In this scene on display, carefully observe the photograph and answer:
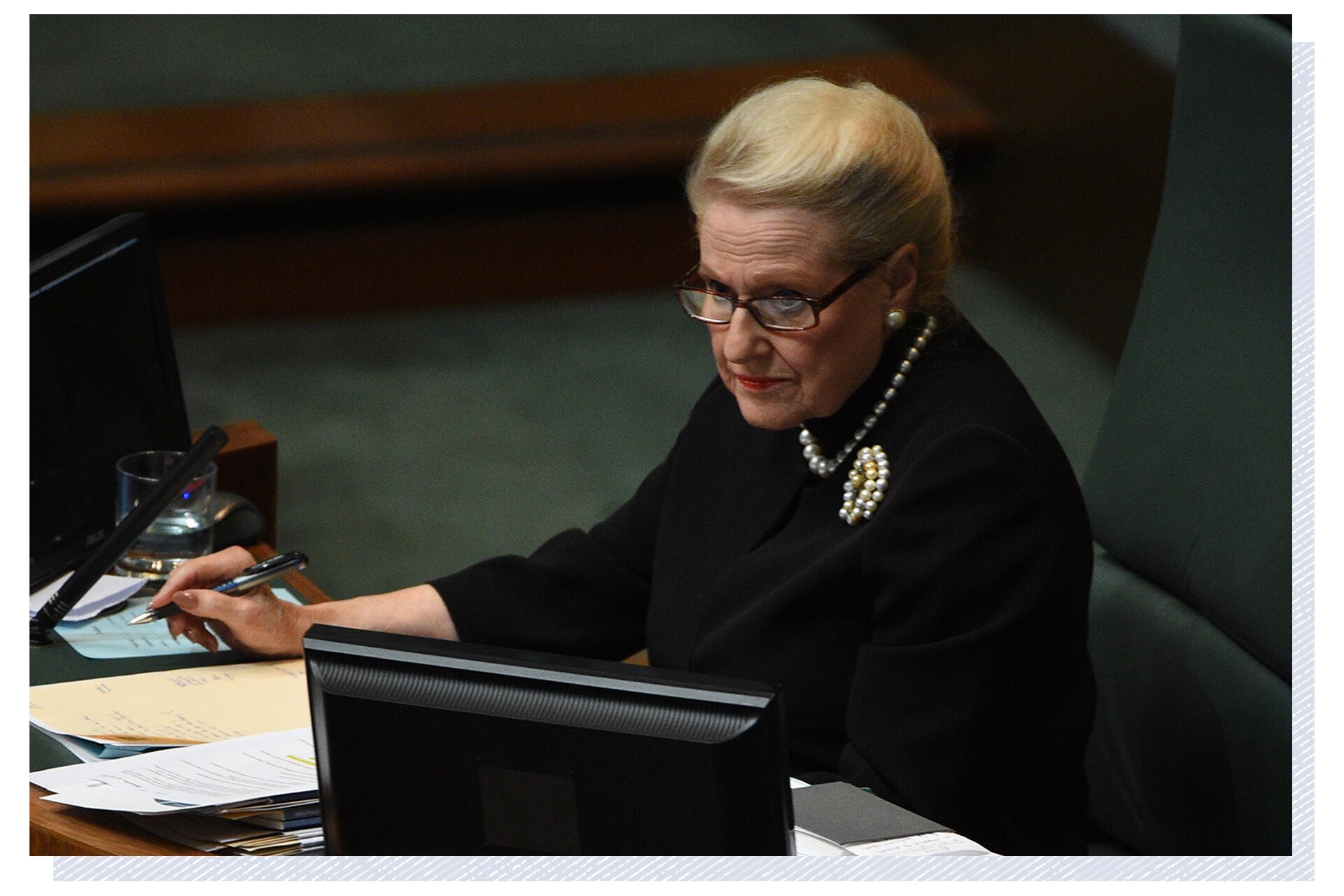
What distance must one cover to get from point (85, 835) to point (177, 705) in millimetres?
282

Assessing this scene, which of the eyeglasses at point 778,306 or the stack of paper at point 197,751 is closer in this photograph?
the stack of paper at point 197,751

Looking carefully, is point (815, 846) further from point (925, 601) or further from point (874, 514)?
point (874, 514)

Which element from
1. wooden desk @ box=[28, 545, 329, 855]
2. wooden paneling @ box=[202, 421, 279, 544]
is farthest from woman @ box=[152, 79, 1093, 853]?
wooden paneling @ box=[202, 421, 279, 544]

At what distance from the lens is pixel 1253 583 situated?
5.95 feet

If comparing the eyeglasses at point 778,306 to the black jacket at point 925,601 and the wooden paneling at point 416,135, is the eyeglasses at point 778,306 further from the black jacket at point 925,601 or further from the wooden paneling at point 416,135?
the wooden paneling at point 416,135

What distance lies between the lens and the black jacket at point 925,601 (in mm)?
1648

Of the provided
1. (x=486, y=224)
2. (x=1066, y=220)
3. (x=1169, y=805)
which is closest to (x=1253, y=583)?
(x=1169, y=805)

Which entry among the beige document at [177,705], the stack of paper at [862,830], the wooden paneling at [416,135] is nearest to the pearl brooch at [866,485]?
the stack of paper at [862,830]

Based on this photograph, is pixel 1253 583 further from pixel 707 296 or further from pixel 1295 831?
pixel 707 296

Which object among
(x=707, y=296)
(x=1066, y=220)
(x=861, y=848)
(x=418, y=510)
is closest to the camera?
(x=861, y=848)

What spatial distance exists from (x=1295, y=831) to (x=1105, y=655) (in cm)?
64

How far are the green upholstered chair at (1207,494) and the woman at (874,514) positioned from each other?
191 millimetres

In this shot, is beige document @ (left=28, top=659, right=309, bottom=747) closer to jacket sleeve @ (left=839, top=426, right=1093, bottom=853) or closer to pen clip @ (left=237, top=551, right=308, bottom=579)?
pen clip @ (left=237, top=551, right=308, bottom=579)

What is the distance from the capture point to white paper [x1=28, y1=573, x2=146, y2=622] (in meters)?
1.95
